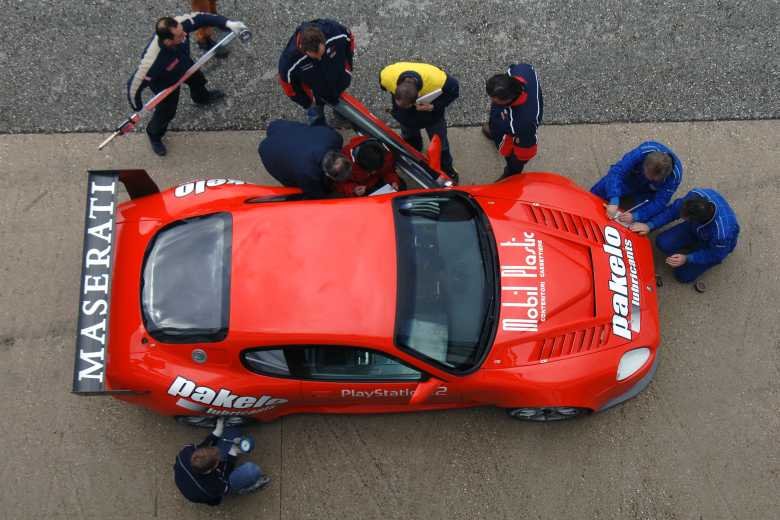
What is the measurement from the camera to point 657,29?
580 centimetres

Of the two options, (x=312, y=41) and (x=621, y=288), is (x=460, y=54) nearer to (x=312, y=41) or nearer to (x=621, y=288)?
(x=312, y=41)

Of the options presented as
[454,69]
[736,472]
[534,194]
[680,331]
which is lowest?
[736,472]

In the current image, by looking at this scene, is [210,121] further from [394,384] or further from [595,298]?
[595,298]

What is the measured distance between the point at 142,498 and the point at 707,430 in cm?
441

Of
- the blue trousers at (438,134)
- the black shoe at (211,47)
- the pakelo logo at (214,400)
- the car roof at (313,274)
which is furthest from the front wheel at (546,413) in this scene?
the black shoe at (211,47)

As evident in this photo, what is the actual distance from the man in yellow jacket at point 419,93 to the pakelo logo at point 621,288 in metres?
1.61

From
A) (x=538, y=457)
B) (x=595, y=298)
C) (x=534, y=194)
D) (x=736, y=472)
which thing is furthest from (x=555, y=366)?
(x=736, y=472)

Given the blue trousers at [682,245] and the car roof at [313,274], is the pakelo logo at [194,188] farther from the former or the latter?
the blue trousers at [682,245]

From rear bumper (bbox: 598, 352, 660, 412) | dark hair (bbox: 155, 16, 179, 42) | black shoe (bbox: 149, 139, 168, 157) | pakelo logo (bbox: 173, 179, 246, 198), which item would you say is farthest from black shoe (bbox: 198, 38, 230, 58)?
rear bumper (bbox: 598, 352, 660, 412)

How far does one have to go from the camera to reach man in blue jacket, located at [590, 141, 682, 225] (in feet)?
14.7

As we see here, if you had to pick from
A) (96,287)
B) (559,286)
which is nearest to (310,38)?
(96,287)

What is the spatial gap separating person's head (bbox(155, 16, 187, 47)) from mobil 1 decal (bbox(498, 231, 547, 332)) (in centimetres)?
289

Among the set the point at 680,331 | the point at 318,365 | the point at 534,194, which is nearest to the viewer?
the point at 318,365

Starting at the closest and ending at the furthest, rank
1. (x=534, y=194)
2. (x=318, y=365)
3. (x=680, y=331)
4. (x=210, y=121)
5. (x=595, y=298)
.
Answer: (x=318, y=365) → (x=595, y=298) → (x=534, y=194) → (x=680, y=331) → (x=210, y=121)
